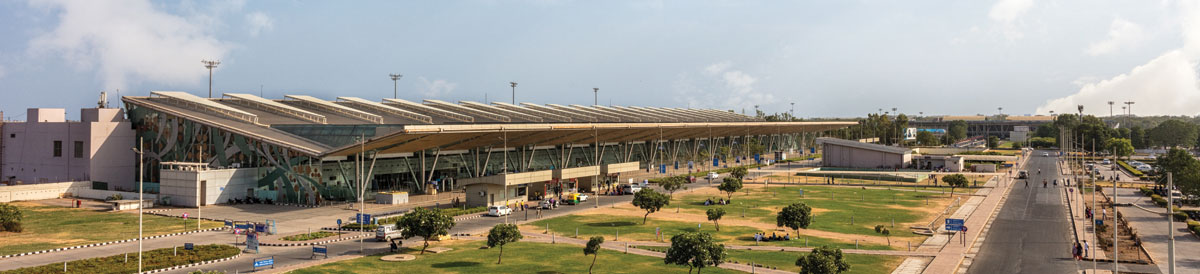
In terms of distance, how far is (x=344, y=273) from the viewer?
42406 mm

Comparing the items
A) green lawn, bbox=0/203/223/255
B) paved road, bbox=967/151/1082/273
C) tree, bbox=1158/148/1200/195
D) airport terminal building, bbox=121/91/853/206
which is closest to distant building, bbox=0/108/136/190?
airport terminal building, bbox=121/91/853/206

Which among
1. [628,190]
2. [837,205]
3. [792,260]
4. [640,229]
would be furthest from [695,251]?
[628,190]

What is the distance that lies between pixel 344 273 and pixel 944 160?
116m

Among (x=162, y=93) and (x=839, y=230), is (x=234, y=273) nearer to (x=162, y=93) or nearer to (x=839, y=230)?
(x=839, y=230)

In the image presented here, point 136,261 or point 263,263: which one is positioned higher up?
point 263,263

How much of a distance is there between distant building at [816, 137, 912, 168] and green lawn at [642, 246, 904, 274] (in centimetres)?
9122

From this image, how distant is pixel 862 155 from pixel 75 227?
4519 inches

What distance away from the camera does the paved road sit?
45938 millimetres

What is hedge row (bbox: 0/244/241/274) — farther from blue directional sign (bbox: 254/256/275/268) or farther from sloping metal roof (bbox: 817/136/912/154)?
sloping metal roof (bbox: 817/136/912/154)

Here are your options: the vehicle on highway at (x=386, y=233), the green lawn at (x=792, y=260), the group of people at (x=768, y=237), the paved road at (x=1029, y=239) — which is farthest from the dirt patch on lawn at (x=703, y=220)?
the vehicle on highway at (x=386, y=233)

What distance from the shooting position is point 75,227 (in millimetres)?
60375

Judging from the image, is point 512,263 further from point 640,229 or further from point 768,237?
point 768,237

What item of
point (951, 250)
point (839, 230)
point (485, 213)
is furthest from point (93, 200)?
point (951, 250)

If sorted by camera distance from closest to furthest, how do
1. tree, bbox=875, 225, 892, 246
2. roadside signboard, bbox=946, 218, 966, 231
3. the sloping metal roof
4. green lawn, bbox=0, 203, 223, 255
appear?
→ green lawn, bbox=0, 203, 223, 255 → roadside signboard, bbox=946, 218, 966, 231 → tree, bbox=875, 225, 892, 246 → the sloping metal roof
